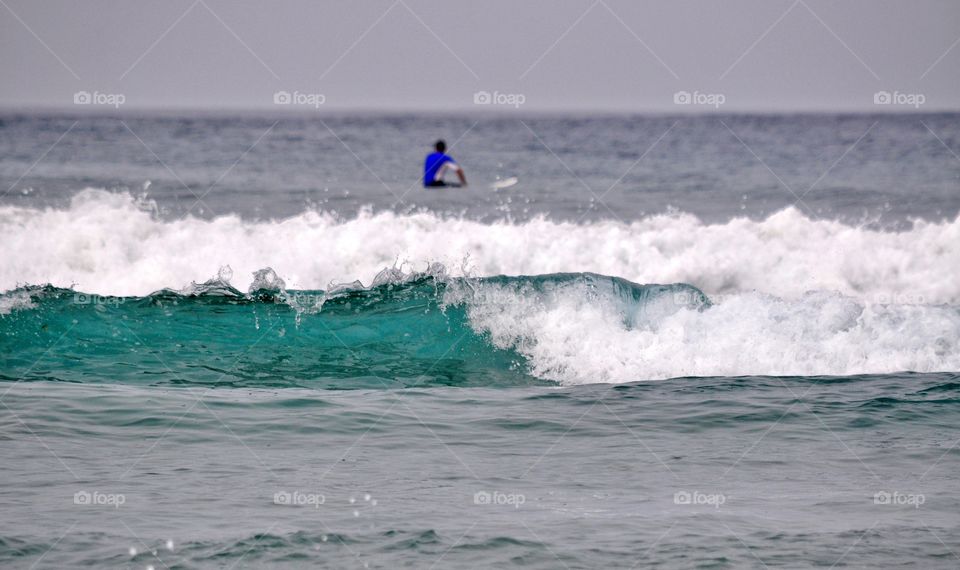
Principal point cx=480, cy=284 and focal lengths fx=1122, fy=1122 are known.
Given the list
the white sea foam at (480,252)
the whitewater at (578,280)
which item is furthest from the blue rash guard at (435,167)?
the white sea foam at (480,252)

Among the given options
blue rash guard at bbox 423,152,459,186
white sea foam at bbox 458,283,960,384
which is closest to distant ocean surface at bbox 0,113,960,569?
white sea foam at bbox 458,283,960,384

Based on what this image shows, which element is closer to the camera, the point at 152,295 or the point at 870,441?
the point at 870,441

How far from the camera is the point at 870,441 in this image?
10.0 meters

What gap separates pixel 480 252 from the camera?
20.2 meters

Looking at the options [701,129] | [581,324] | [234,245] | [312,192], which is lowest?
[581,324]

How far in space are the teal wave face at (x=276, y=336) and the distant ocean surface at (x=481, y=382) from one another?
6 cm

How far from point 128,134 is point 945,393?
3745cm

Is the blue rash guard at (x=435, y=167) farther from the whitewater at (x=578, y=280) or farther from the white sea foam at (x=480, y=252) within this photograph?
the white sea foam at (x=480, y=252)

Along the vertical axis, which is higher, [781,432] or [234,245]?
[234,245]

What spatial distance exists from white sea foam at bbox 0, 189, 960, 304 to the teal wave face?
2.65m

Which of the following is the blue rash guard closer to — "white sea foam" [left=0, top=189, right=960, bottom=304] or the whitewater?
the whitewater

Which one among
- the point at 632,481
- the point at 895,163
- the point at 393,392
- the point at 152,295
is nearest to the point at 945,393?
the point at 632,481

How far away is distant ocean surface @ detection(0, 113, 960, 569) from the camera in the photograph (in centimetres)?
743

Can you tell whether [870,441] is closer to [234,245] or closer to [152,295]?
[152,295]
